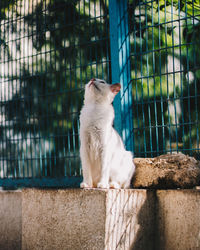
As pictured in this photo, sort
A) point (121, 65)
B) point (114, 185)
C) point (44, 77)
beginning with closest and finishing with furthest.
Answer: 1. point (114, 185)
2. point (121, 65)
3. point (44, 77)

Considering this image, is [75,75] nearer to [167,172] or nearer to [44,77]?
[44,77]

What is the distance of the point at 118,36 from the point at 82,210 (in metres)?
1.94

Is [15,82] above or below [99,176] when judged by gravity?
above

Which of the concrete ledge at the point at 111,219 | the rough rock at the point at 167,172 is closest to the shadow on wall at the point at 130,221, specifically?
the concrete ledge at the point at 111,219

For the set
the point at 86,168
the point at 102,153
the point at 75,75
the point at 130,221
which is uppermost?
the point at 75,75

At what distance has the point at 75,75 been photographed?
444cm

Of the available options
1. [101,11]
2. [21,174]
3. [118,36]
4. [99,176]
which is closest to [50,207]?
[99,176]

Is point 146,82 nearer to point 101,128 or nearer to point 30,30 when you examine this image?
point 101,128

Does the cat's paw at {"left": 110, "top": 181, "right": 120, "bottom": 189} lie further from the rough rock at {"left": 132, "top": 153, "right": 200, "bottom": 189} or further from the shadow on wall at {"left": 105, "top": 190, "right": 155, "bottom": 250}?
the rough rock at {"left": 132, "top": 153, "right": 200, "bottom": 189}

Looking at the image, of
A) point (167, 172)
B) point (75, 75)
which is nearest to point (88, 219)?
point (167, 172)

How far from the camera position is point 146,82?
4305 millimetres

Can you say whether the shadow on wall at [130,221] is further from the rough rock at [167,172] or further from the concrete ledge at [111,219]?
the rough rock at [167,172]

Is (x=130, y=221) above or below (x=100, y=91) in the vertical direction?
below

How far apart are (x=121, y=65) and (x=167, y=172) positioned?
4.24ft
